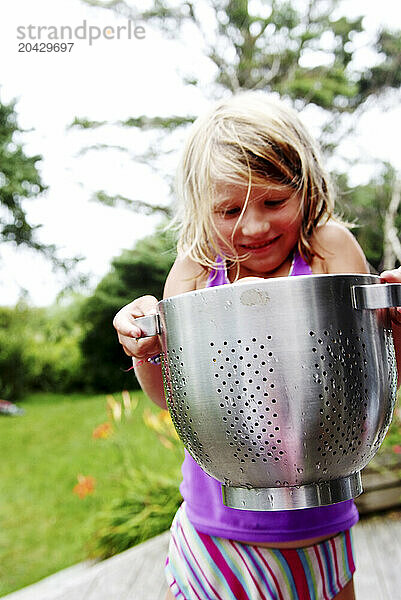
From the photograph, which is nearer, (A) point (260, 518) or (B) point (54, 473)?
(A) point (260, 518)

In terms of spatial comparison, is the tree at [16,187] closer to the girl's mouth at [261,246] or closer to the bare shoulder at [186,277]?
the bare shoulder at [186,277]

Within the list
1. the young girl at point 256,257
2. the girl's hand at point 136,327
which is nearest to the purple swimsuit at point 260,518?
the young girl at point 256,257

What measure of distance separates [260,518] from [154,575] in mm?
1380

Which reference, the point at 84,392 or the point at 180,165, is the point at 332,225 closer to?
the point at 180,165

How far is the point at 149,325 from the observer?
0.76m

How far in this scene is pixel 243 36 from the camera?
22.0 ft

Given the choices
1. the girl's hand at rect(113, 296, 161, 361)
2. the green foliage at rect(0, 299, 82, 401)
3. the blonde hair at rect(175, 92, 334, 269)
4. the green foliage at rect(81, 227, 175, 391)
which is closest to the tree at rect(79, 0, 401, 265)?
the green foliage at rect(81, 227, 175, 391)

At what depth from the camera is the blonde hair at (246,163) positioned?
96 cm

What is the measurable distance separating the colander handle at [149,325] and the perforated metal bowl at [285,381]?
3 centimetres

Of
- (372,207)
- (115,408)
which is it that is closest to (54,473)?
(115,408)

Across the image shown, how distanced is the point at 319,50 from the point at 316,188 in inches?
252

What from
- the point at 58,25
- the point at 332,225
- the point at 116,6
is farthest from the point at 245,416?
the point at 116,6

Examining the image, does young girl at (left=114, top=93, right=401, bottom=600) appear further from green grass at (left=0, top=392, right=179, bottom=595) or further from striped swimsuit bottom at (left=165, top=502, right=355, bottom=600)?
green grass at (left=0, top=392, right=179, bottom=595)

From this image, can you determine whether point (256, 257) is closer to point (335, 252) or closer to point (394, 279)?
point (335, 252)
